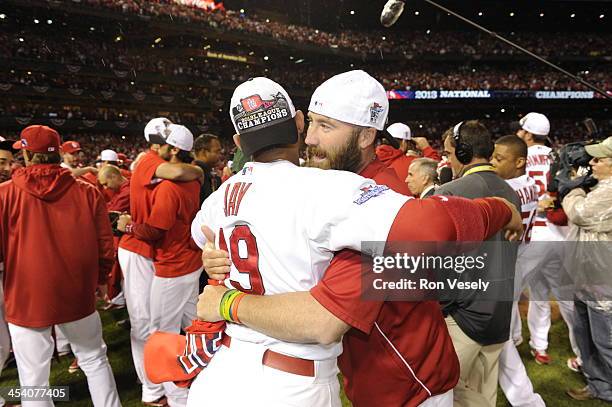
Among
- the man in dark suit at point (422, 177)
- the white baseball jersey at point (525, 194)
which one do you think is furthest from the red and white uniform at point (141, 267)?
the white baseball jersey at point (525, 194)

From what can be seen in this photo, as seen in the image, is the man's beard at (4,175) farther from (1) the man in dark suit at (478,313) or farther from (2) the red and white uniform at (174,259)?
(1) the man in dark suit at (478,313)

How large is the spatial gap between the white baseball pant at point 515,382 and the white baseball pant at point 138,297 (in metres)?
3.14

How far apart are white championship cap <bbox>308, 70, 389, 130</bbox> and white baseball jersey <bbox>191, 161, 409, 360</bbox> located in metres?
0.39

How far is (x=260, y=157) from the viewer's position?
1.59 meters

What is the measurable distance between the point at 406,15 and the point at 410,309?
35625mm

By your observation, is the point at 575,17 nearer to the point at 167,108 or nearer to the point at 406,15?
the point at 406,15

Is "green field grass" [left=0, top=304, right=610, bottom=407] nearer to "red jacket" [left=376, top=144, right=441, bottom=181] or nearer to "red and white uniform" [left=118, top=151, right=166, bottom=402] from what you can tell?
"red and white uniform" [left=118, top=151, right=166, bottom=402]

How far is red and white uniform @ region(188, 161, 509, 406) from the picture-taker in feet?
4.05

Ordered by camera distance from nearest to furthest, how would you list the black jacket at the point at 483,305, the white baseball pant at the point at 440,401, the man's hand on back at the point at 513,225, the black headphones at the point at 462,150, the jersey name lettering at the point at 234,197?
the jersey name lettering at the point at 234,197
the man's hand on back at the point at 513,225
the white baseball pant at the point at 440,401
the black jacket at the point at 483,305
the black headphones at the point at 462,150

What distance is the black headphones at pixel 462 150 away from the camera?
9.77 feet

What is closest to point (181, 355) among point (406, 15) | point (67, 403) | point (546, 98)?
point (67, 403)

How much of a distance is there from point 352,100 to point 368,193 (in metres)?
0.63

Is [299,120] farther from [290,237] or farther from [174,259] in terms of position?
[174,259]

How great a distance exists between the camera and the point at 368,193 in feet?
4.13
